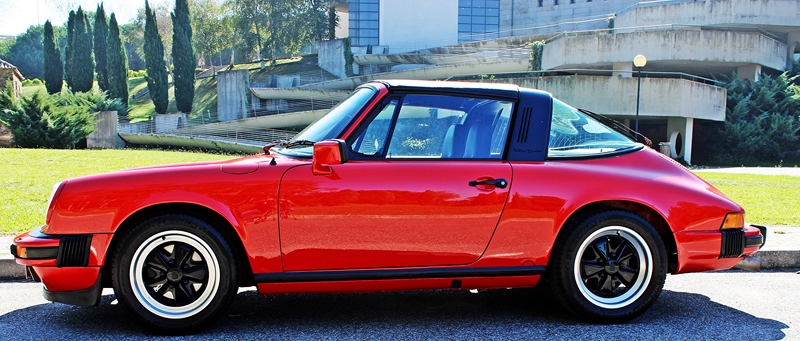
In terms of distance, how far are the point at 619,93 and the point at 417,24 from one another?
3341 cm

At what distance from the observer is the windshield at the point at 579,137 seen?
15.1 ft

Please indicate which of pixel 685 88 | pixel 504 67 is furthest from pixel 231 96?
pixel 685 88

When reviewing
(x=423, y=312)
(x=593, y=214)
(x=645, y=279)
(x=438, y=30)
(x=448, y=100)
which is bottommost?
(x=423, y=312)

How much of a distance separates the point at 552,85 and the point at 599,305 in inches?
1010

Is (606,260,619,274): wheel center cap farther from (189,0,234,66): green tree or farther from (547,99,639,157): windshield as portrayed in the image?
(189,0,234,66): green tree

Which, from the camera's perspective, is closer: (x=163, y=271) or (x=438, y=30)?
(x=163, y=271)

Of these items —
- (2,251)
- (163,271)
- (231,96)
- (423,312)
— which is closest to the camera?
(163,271)

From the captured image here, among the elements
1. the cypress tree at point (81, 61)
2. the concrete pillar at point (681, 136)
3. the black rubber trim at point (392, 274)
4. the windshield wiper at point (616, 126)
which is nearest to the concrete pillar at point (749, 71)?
the concrete pillar at point (681, 136)

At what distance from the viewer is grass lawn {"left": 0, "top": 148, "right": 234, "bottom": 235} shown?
27.7 ft

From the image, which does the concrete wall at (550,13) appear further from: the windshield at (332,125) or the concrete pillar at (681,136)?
the windshield at (332,125)

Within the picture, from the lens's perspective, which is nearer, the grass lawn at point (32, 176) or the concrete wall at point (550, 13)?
the grass lawn at point (32, 176)

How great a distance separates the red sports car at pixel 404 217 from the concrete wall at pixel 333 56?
55.4 metres

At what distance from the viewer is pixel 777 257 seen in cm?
638

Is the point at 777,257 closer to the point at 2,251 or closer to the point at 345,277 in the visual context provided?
the point at 345,277
